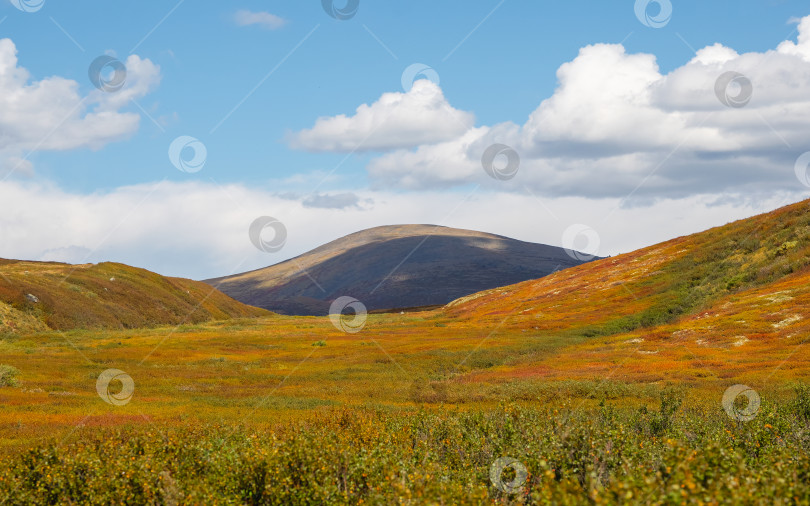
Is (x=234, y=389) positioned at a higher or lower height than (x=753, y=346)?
lower

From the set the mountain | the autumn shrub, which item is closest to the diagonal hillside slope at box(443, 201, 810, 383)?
the autumn shrub

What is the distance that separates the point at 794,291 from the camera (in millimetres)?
56969

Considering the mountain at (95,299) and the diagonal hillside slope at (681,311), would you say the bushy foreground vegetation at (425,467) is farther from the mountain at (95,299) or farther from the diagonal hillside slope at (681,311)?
the mountain at (95,299)

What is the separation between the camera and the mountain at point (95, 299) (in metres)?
91.8

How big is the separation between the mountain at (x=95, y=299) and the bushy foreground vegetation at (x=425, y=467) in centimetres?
7939

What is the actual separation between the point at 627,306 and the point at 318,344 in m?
42.2

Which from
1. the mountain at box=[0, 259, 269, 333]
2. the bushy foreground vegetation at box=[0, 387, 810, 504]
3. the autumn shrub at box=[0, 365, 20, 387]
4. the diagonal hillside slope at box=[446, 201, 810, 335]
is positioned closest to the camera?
the bushy foreground vegetation at box=[0, 387, 810, 504]

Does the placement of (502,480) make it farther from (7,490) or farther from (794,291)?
(794,291)

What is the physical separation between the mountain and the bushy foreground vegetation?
79.4 meters

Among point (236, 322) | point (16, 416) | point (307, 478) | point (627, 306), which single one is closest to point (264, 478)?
point (307, 478)

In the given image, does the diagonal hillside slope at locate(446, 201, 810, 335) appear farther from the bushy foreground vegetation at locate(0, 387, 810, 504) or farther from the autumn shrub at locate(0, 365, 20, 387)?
the autumn shrub at locate(0, 365, 20, 387)

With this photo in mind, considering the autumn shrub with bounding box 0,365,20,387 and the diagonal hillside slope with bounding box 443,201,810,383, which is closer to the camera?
the autumn shrub with bounding box 0,365,20,387

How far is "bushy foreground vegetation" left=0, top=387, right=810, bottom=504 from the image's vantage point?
1061 centimetres

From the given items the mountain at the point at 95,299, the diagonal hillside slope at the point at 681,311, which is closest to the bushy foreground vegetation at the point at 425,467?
the diagonal hillside slope at the point at 681,311
